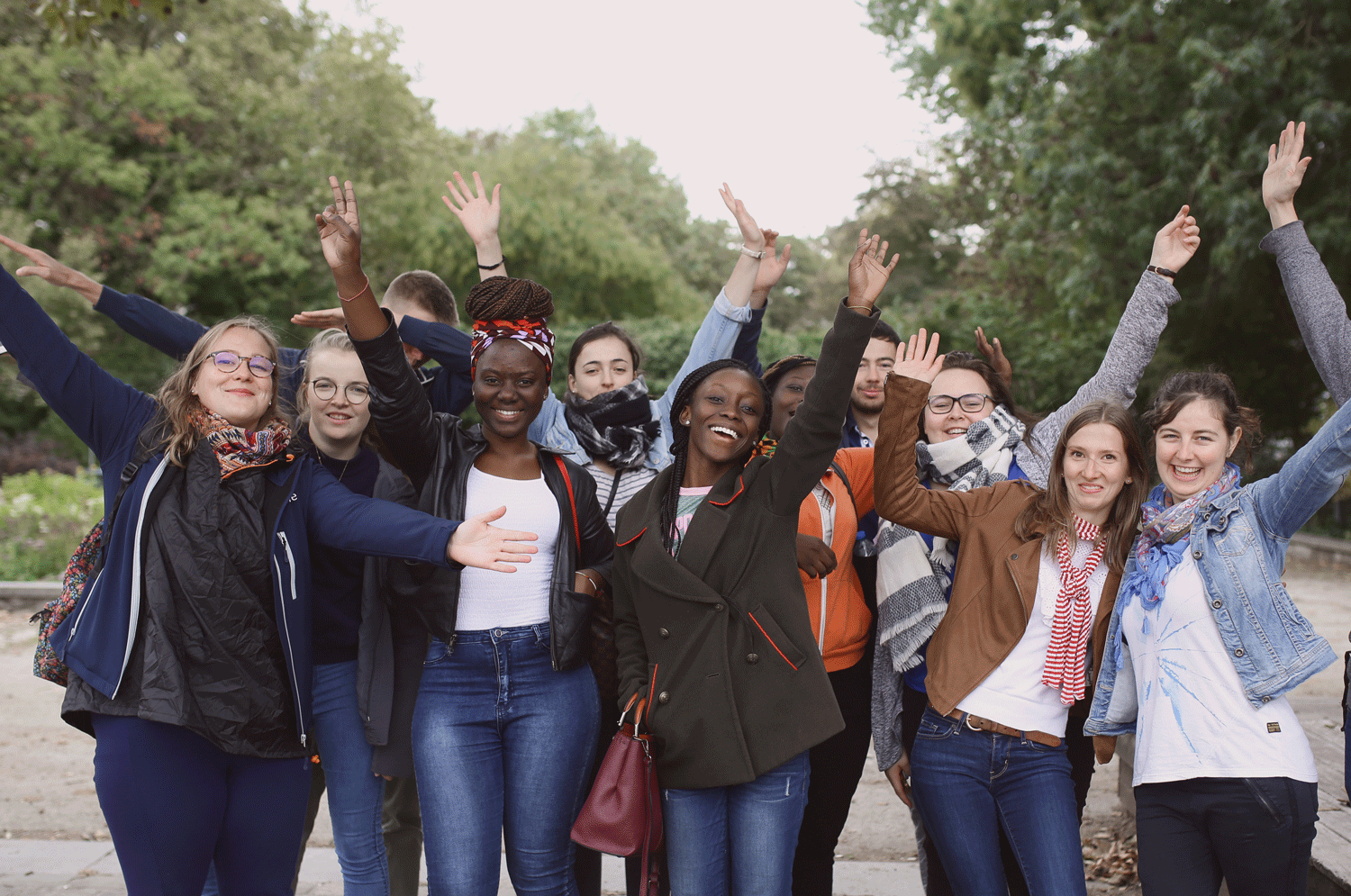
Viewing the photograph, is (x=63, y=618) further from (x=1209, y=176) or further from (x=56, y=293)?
(x=56, y=293)

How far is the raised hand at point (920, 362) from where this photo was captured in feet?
8.96

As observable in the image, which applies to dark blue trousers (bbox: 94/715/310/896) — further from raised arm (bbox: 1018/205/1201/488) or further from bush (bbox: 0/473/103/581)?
bush (bbox: 0/473/103/581)

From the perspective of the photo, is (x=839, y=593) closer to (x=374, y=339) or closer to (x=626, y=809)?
(x=626, y=809)

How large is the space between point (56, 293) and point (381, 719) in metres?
16.7

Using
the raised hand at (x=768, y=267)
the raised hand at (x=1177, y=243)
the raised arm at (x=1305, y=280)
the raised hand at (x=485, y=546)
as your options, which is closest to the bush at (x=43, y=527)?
the raised hand at (x=768, y=267)

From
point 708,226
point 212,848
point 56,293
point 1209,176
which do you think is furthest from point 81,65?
point 708,226

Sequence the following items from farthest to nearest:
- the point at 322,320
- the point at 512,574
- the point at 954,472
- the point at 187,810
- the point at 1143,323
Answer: the point at 322,320 → the point at 954,472 → the point at 1143,323 → the point at 512,574 → the point at 187,810

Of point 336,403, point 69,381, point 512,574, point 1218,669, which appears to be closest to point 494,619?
point 512,574

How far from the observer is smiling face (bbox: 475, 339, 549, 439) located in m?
A: 2.90

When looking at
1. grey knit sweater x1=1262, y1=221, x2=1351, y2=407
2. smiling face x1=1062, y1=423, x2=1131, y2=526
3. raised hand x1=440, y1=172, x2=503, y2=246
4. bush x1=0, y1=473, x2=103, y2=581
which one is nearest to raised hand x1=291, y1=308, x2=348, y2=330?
raised hand x1=440, y1=172, x2=503, y2=246

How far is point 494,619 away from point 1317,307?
102 inches

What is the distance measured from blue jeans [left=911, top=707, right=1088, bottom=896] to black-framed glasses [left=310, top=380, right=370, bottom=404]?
6.98 ft

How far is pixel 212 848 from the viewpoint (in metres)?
2.51

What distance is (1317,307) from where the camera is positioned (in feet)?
9.37
